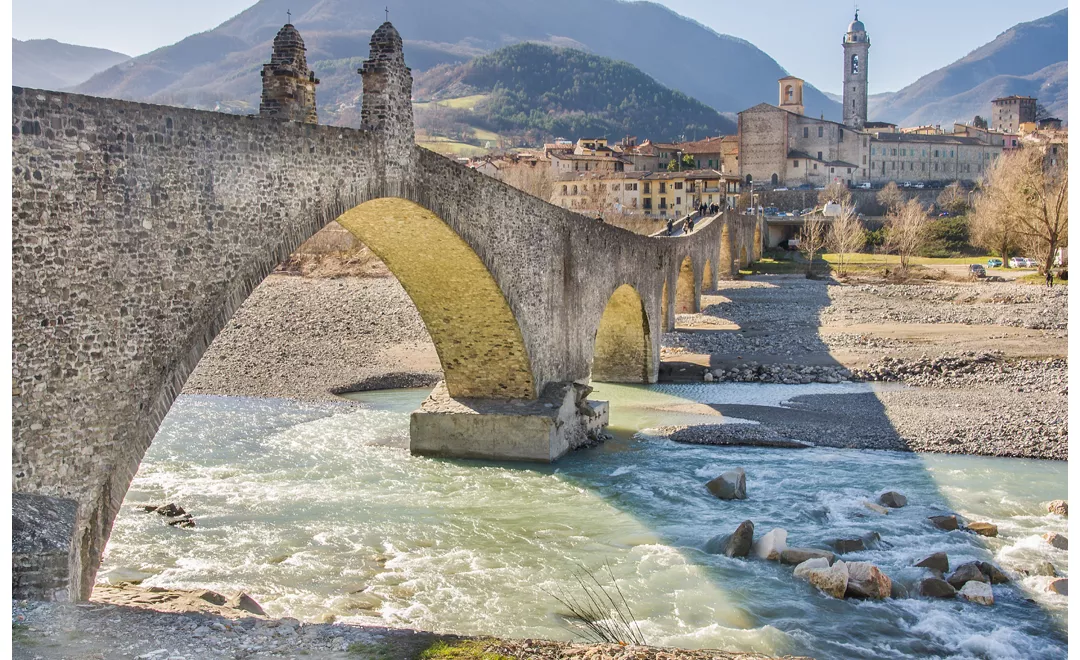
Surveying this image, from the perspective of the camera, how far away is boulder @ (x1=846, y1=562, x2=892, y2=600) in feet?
36.7

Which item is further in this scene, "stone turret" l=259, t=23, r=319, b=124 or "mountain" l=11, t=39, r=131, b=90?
"mountain" l=11, t=39, r=131, b=90

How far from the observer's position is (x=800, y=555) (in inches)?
482

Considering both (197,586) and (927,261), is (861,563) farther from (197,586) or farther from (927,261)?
(927,261)

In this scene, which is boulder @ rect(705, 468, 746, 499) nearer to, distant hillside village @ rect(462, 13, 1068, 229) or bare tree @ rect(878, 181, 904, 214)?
distant hillside village @ rect(462, 13, 1068, 229)

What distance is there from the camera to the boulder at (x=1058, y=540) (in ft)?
41.3

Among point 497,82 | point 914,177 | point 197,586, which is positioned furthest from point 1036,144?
point 497,82

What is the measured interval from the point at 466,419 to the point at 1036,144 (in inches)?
1902

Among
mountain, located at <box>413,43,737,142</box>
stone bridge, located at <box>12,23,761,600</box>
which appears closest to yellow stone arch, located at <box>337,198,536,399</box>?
stone bridge, located at <box>12,23,761,600</box>

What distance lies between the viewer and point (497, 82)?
168000 millimetres

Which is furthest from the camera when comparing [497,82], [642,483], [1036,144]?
[497,82]

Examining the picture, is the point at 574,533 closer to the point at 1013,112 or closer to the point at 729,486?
the point at 729,486

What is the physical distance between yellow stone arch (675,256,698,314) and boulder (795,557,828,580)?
2697cm

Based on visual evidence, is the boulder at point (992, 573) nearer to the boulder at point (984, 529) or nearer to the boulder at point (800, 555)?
the boulder at point (984, 529)

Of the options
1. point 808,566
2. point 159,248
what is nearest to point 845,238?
point 808,566
